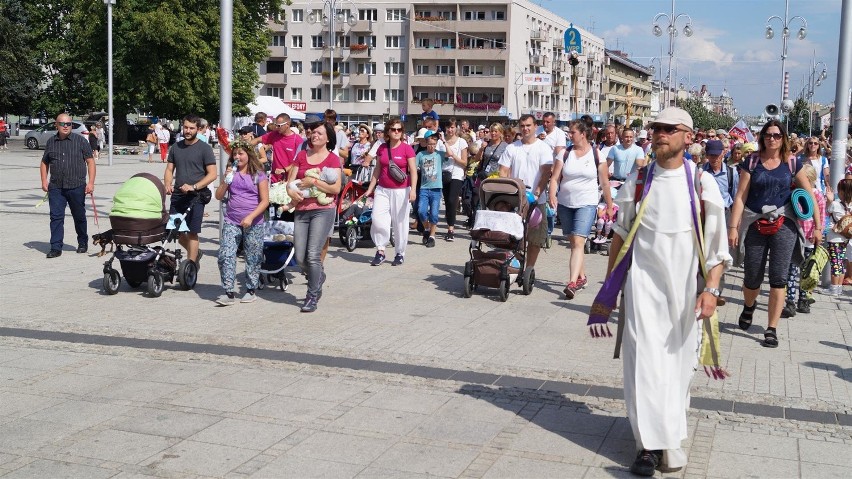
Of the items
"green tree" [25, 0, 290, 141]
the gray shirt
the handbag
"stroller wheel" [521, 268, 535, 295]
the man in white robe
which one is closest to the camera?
the man in white robe

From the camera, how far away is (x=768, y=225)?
9273 millimetres

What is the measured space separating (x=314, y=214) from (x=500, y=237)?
2.22 m

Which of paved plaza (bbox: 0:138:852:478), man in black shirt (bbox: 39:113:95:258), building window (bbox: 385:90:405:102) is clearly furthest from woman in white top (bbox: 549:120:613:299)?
building window (bbox: 385:90:405:102)

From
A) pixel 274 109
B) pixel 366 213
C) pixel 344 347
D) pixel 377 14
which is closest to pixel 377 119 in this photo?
pixel 377 14

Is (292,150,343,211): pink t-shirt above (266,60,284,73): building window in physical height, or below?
below

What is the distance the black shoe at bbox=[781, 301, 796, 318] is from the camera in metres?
10.4

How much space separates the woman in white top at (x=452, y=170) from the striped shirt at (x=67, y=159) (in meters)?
5.87

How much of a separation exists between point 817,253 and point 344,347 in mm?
5489

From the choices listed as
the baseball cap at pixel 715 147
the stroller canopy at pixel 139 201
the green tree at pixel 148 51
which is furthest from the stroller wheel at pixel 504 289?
the green tree at pixel 148 51

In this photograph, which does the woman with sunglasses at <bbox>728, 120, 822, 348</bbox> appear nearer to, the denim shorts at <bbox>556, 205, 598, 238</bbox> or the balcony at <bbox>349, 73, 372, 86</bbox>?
the denim shorts at <bbox>556, 205, 598, 238</bbox>

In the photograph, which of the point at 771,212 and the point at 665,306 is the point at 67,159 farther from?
the point at 665,306

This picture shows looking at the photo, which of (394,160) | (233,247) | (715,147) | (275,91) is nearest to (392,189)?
(394,160)

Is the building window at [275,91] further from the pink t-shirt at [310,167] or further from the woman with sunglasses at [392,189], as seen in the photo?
the pink t-shirt at [310,167]

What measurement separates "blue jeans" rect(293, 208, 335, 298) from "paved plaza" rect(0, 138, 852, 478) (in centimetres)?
36
